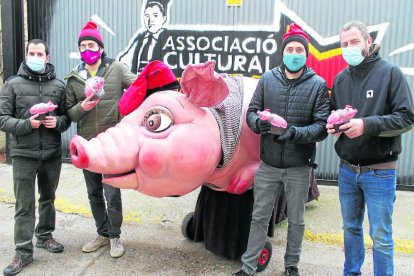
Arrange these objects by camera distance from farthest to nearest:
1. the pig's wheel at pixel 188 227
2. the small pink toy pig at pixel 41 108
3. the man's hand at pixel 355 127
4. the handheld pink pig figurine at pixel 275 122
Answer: the pig's wheel at pixel 188 227, the small pink toy pig at pixel 41 108, the handheld pink pig figurine at pixel 275 122, the man's hand at pixel 355 127

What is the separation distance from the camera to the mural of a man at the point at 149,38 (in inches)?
260

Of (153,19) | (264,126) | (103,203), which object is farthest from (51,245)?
(153,19)

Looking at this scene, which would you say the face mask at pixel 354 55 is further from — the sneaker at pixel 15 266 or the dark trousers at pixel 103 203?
the sneaker at pixel 15 266

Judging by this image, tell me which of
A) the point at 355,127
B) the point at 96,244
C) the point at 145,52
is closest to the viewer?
the point at 355,127

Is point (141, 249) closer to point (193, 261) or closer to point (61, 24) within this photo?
point (193, 261)

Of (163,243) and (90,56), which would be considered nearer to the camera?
(90,56)

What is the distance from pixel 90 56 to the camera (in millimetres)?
3826

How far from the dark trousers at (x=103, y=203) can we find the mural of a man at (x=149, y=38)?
313 centimetres

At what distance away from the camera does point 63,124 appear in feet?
12.4

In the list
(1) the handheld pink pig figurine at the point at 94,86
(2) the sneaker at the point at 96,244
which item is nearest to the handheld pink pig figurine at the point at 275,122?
(1) the handheld pink pig figurine at the point at 94,86

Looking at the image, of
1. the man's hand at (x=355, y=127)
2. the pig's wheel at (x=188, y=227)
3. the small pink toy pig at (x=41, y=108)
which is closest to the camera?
the man's hand at (x=355, y=127)

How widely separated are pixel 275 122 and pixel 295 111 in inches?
10.3

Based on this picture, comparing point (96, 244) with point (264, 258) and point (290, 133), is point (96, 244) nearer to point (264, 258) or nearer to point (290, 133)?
point (264, 258)

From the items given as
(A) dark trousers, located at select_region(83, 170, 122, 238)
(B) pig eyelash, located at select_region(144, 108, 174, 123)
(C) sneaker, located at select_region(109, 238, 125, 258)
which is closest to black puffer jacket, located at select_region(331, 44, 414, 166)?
(B) pig eyelash, located at select_region(144, 108, 174, 123)
